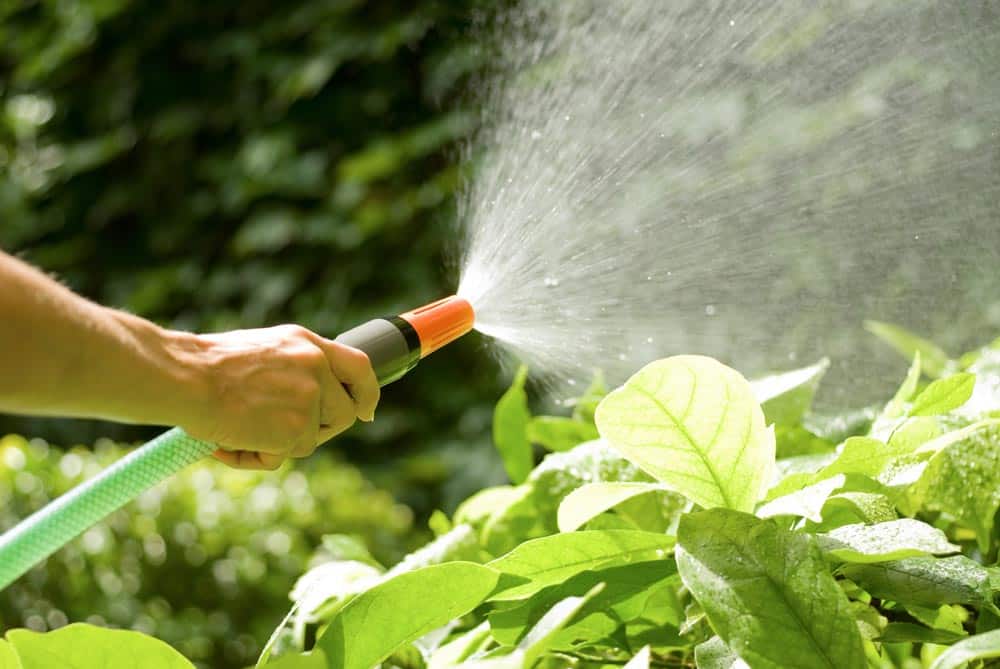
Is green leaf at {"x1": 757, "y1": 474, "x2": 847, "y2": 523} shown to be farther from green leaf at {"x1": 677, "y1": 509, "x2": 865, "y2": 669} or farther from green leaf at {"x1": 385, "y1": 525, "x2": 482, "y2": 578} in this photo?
green leaf at {"x1": 385, "y1": 525, "x2": 482, "y2": 578}

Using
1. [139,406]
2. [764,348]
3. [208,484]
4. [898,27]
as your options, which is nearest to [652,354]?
[764,348]

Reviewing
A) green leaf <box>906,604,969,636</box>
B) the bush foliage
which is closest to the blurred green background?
the bush foliage

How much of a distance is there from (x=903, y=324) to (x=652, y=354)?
0.71ft

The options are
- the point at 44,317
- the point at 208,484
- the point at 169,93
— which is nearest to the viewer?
the point at 44,317

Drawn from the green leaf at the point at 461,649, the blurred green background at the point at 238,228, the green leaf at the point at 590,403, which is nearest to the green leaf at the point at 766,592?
the green leaf at the point at 461,649

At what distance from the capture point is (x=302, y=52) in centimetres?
330

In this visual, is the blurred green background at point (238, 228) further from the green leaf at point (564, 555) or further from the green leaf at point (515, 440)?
the green leaf at point (564, 555)

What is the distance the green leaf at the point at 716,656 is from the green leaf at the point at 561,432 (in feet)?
1.24

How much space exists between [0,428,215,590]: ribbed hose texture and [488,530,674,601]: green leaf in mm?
189

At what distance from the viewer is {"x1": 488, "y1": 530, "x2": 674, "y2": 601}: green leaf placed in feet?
1.55

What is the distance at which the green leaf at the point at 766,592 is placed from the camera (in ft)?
1.33

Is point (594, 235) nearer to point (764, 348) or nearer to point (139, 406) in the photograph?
point (764, 348)

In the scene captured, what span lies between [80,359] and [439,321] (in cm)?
30

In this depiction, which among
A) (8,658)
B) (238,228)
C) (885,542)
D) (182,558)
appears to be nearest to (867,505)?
(885,542)
